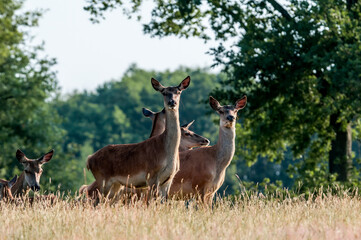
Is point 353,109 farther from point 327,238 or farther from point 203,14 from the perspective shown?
point 327,238

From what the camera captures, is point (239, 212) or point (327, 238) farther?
point (239, 212)

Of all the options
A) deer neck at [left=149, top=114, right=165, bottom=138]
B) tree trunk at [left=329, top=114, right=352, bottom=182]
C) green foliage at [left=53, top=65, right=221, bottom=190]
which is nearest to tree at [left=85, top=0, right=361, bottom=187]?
tree trunk at [left=329, top=114, right=352, bottom=182]

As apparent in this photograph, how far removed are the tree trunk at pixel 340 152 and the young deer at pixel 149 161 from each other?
39.3 feet

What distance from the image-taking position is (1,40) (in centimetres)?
3384

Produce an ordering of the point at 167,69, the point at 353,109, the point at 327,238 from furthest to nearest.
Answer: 1. the point at 167,69
2. the point at 353,109
3. the point at 327,238

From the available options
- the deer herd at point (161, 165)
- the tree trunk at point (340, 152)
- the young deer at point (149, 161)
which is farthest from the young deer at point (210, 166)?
the tree trunk at point (340, 152)

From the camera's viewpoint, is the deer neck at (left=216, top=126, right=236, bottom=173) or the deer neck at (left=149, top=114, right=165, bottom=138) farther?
the deer neck at (left=149, top=114, right=165, bottom=138)

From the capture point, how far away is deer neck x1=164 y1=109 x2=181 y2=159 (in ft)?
37.4

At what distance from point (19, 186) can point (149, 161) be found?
3145mm

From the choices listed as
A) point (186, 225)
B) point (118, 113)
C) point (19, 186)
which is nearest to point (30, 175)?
point (19, 186)

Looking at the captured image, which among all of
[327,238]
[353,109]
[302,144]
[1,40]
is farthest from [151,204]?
[1,40]

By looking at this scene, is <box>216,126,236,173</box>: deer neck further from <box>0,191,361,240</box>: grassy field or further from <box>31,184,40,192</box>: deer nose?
<box>31,184,40,192</box>: deer nose

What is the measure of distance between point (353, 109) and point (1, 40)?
63.1 feet

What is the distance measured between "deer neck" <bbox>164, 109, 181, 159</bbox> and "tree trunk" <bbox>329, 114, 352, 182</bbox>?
12.1 metres
